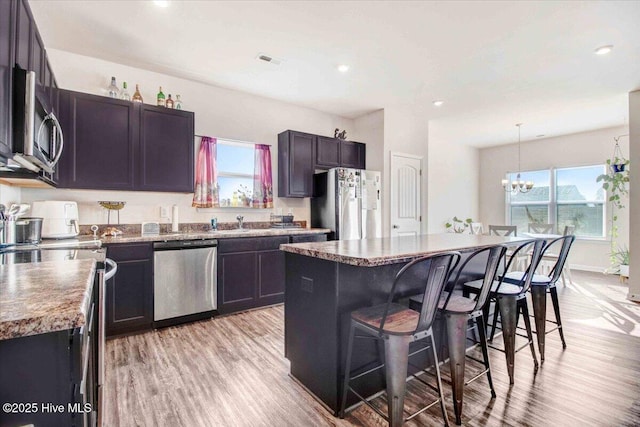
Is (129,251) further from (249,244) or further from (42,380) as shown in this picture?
(42,380)

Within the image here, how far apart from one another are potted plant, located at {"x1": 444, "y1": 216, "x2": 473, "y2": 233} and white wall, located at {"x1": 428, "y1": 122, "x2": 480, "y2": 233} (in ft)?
0.50

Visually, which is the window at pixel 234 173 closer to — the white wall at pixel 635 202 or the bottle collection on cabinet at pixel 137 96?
the bottle collection on cabinet at pixel 137 96

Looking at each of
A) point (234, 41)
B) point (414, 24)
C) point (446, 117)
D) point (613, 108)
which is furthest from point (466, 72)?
point (613, 108)

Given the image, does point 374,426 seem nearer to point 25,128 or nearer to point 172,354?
point 172,354

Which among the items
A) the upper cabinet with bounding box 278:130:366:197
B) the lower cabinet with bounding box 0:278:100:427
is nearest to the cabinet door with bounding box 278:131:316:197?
the upper cabinet with bounding box 278:130:366:197

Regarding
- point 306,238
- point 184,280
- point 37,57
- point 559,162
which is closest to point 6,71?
point 37,57

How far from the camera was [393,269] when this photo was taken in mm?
2080

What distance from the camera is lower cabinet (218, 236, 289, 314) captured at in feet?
11.4

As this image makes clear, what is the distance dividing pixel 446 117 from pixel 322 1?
12.2 ft

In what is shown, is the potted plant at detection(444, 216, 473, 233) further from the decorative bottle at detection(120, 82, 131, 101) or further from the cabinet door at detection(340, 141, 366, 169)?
the decorative bottle at detection(120, 82, 131, 101)

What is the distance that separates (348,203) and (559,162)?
206 inches

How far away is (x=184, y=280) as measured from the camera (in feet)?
10.5

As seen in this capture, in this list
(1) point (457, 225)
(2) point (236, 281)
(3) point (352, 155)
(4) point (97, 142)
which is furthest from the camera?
(1) point (457, 225)

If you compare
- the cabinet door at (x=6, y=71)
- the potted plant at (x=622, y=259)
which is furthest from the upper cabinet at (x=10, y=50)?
the potted plant at (x=622, y=259)
